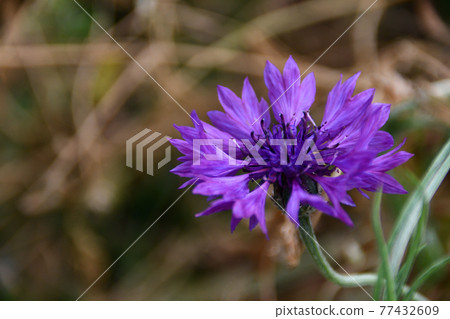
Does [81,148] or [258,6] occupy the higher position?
[258,6]

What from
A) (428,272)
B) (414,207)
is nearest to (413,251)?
(428,272)

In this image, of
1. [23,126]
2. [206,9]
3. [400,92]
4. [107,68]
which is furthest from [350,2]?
[23,126]

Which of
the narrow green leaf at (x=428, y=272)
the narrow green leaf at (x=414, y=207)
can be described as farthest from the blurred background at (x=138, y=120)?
the narrow green leaf at (x=428, y=272)

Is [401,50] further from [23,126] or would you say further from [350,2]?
[23,126]

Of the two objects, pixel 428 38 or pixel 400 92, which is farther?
pixel 428 38

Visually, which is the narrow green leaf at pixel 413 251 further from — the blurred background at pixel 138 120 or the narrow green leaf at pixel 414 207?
the blurred background at pixel 138 120

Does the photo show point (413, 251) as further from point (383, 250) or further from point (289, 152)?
point (289, 152)
